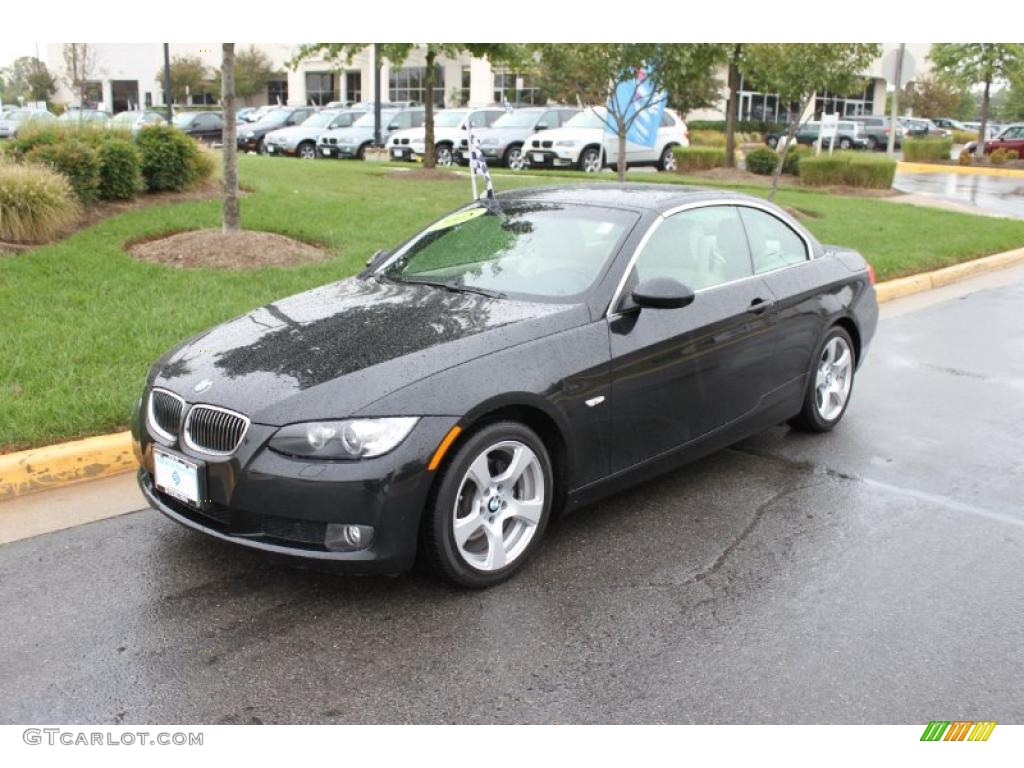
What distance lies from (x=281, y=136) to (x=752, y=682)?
28540mm

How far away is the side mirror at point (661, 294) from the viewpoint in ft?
15.1

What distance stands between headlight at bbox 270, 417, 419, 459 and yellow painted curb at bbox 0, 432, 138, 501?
196 cm

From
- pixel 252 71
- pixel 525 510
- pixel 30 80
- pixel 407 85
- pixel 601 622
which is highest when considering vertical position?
pixel 252 71

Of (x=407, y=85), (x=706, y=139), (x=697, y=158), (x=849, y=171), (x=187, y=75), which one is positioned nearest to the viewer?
(x=849, y=171)

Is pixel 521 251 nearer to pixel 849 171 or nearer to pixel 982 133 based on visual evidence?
pixel 849 171

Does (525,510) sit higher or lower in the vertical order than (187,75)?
lower

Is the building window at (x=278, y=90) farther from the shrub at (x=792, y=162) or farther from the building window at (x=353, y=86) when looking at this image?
the shrub at (x=792, y=162)

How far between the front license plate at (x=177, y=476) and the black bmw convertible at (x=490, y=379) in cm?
1

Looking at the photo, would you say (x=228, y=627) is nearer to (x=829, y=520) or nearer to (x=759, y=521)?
(x=759, y=521)

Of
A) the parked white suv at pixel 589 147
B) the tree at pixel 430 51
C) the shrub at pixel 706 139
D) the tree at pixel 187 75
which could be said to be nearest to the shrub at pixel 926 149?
the shrub at pixel 706 139

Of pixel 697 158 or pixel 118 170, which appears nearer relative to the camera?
pixel 118 170

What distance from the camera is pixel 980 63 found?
35750 mm

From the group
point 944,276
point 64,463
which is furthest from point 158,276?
point 944,276

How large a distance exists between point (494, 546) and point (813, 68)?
1468cm
